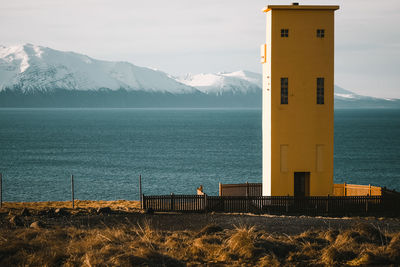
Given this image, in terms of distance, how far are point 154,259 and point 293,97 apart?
16.6 meters

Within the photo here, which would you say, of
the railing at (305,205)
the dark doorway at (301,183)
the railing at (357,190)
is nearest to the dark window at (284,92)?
the dark doorway at (301,183)

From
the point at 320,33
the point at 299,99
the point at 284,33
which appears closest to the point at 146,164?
the point at 299,99

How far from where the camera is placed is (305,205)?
88.5 ft

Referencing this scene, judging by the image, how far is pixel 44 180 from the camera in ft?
209

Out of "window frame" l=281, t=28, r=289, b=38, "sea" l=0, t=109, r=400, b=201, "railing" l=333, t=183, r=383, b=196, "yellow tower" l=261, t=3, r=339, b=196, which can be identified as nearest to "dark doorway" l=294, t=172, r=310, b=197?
"yellow tower" l=261, t=3, r=339, b=196

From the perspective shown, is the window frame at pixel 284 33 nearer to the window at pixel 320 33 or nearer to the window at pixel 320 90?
the window at pixel 320 33

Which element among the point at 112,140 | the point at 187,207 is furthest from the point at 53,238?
the point at 112,140

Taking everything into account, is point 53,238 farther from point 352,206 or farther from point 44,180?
point 44,180

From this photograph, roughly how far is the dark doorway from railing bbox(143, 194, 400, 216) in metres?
2.47

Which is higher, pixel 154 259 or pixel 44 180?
pixel 154 259

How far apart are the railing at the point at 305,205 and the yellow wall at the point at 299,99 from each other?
215cm

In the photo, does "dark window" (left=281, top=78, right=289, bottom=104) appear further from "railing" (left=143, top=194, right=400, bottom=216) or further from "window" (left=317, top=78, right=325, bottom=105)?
"railing" (left=143, top=194, right=400, bottom=216)

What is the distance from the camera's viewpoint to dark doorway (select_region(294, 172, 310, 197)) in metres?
29.5

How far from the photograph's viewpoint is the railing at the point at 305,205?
2669 cm
